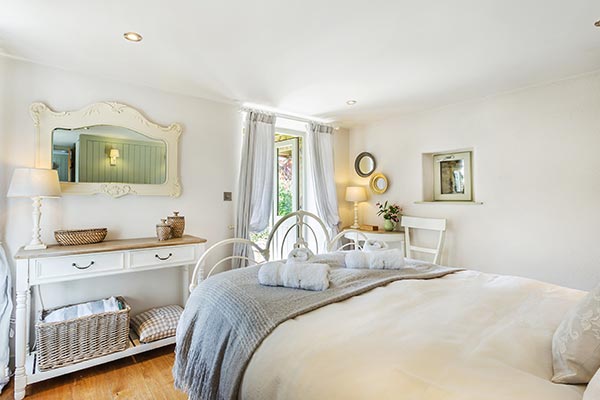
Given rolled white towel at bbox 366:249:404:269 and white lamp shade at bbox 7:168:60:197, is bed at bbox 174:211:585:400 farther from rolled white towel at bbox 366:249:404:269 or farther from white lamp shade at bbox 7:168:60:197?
white lamp shade at bbox 7:168:60:197

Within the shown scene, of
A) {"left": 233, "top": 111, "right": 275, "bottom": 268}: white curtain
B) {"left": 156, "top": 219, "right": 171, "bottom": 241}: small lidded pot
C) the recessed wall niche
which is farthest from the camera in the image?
the recessed wall niche

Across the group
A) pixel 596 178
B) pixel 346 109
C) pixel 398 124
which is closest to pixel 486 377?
pixel 596 178

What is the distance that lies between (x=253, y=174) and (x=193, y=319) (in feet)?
6.71

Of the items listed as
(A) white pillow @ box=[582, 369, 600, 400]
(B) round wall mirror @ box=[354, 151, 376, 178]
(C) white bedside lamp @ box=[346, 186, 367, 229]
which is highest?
(B) round wall mirror @ box=[354, 151, 376, 178]

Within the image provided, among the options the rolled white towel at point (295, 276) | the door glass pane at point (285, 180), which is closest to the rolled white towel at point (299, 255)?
the rolled white towel at point (295, 276)

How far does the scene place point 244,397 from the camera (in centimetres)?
112

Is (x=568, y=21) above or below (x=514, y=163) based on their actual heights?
above

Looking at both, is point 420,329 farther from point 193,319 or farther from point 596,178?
point 596,178

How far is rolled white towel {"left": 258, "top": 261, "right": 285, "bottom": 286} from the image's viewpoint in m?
1.64

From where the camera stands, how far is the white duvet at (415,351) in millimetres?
828

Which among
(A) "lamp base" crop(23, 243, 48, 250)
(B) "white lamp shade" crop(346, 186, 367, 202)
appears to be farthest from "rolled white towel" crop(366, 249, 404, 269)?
(A) "lamp base" crop(23, 243, 48, 250)

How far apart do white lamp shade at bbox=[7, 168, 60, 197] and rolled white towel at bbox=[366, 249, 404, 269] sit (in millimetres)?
2226

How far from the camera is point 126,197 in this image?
2.79m

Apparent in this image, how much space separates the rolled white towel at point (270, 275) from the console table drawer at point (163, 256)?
122 centimetres
